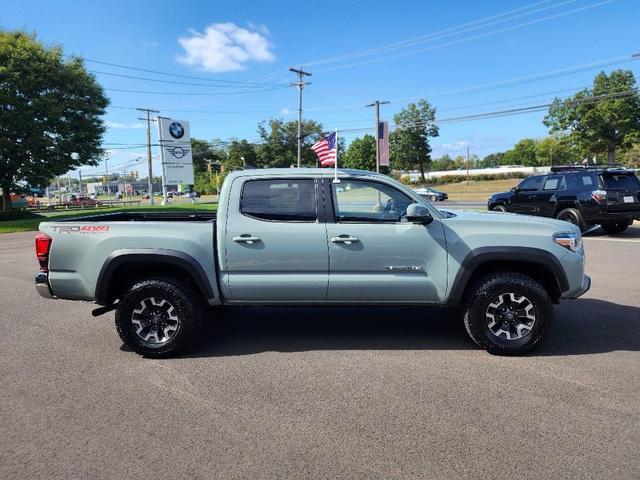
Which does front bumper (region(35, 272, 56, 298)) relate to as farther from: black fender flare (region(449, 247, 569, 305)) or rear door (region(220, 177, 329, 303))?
black fender flare (region(449, 247, 569, 305))

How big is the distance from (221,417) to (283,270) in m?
1.61

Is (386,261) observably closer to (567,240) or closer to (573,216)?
(567,240)

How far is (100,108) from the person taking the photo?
99.8 feet

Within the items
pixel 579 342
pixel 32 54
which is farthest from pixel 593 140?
pixel 579 342

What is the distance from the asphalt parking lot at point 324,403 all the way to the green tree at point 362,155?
94.4 meters

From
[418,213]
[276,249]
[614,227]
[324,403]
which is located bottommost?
[324,403]

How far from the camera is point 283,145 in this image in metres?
88.2

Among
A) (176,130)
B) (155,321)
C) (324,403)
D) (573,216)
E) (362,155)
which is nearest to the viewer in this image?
(324,403)

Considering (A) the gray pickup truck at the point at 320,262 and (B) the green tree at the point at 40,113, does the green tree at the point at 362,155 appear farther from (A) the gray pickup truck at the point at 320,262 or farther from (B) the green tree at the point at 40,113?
(A) the gray pickup truck at the point at 320,262

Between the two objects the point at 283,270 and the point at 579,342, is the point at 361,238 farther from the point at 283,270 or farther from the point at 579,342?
the point at 579,342

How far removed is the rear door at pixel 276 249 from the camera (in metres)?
4.75

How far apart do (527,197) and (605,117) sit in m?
48.9

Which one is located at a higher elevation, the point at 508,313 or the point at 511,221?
the point at 511,221

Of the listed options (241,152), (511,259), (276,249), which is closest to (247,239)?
(276,249)
